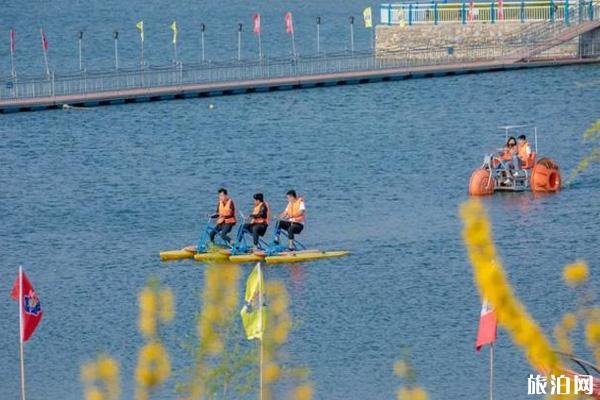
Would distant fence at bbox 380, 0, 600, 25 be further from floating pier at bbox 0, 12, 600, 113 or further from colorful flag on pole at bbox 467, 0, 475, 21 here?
floating pier at bbox 0, 12, 600, 113

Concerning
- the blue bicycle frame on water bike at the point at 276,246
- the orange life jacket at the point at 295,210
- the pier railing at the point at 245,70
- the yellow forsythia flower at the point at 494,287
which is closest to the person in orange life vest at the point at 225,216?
the blue bicycle frame on water bike at the point at 276,246

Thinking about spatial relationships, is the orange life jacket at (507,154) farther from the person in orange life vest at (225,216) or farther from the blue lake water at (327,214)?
the person in orange life vest at (225,216)

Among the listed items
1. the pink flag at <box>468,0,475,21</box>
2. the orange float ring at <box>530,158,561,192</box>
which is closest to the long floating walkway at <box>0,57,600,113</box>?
the pink flag at <box>468,0,475,21</box>

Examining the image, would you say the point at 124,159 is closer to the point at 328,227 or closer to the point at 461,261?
the point at 328,227

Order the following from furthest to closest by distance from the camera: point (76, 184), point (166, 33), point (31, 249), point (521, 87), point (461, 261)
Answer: point (166, 33)
point (521, 87)
point (76, 184)
point (31, 249)
point (461, 261)

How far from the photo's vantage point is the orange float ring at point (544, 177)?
42.3 m

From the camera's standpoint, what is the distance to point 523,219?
39.2 m

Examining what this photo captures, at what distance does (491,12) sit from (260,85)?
1525cm

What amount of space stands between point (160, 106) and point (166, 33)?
69.0m

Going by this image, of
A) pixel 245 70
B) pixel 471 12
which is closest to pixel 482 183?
pixel 245 70

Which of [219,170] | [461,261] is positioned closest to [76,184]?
[219,170]

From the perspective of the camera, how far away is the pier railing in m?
70.9

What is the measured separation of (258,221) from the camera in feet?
111

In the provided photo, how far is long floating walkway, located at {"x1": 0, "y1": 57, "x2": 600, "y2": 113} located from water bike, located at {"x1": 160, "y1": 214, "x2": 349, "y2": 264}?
1193 inches
